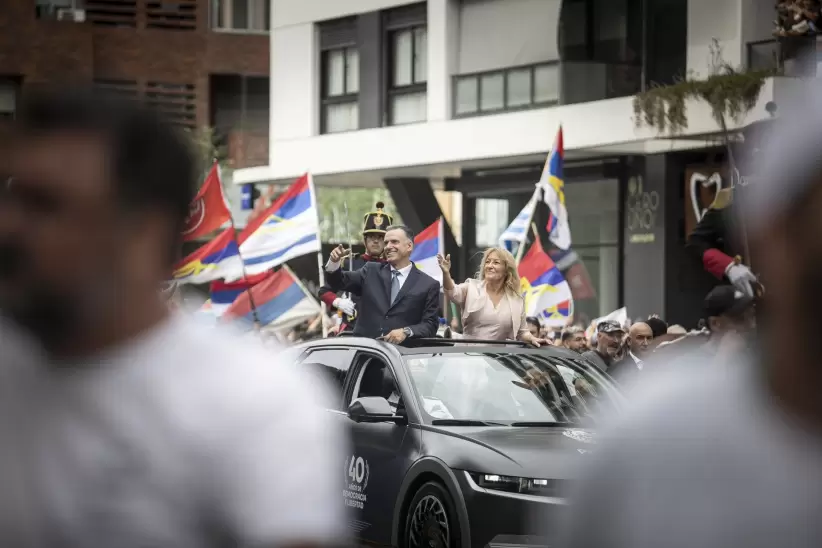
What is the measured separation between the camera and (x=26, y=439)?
203cm

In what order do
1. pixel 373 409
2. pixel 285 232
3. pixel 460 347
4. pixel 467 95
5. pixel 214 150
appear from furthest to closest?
1. pixel 214 150
2. pixel 467 95
3. pixel 285 232
4. pixel 460 347
5. pixel 373 409

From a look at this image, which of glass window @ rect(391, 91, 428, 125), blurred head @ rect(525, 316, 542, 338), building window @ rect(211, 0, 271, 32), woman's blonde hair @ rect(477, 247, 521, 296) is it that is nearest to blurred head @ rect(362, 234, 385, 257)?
woman's blonde hair @ rect(477, 247, 521, 296)

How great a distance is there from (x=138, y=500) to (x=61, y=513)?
10 centimetres

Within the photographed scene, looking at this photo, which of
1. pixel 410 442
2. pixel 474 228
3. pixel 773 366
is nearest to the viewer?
pixel 773 366

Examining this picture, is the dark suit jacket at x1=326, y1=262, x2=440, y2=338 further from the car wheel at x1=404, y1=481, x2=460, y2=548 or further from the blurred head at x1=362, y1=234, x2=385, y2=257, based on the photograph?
the car wheel at x1=404, y1=481, x2=460, y2=548

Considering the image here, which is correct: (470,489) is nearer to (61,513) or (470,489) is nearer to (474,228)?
(61,513)

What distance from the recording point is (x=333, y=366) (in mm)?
10695

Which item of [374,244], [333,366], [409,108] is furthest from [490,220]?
[333,366]

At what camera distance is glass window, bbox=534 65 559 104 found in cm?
2761

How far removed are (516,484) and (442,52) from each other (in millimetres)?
21822

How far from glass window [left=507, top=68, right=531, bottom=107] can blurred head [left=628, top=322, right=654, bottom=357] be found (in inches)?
650

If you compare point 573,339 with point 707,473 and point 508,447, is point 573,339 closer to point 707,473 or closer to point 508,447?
point 508,447

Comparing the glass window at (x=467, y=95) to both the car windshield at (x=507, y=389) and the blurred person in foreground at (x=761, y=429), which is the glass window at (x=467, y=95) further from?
the blurred person in foreground at (x=761, y=429)

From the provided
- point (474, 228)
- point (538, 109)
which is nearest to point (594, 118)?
point (538, 109)
